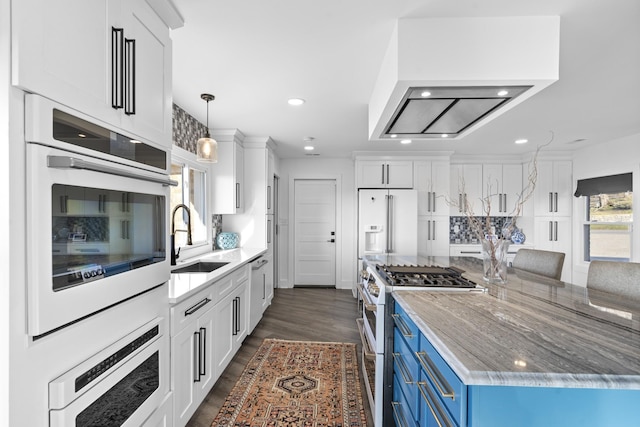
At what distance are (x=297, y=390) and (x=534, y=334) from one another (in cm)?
188

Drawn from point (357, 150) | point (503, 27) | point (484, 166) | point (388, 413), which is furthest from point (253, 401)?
point (484, 166)

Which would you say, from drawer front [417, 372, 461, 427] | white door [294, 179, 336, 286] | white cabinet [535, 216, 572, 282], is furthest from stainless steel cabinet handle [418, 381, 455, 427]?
white cabinet [535, 216, 572, 282]

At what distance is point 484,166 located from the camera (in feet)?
18.5

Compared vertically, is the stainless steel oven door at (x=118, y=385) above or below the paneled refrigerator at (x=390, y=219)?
below

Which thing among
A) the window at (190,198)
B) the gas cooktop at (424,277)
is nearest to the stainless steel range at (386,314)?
the gas cooktop at (424,277)

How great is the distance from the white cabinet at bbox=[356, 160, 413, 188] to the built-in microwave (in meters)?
4.13

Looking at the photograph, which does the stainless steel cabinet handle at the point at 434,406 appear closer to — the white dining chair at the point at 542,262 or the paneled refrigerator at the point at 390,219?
the white dining chair at the point at 542,262

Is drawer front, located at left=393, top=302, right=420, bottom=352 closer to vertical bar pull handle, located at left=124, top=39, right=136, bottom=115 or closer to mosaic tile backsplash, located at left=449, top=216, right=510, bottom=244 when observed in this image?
vertical bar pull handle, located at left=124, top=39, right=136, bottom=115

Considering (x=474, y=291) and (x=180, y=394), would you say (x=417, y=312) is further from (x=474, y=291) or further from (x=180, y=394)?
(x=180, y=394)

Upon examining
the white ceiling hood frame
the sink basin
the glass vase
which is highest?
the white ceiling hood frame

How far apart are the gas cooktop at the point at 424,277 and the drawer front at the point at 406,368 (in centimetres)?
31

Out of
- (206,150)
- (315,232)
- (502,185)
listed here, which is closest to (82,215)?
(206,150)

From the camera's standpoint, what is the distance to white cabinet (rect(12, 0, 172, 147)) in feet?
2.94

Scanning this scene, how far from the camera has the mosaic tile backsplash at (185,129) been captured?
10.4 ft
